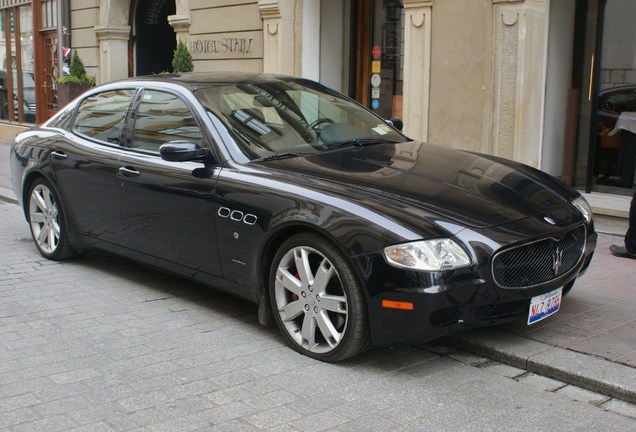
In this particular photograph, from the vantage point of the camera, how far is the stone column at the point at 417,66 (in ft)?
31.8

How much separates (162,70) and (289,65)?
6489mm

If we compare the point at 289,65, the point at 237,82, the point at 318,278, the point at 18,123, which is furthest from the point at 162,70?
the point at 318,278

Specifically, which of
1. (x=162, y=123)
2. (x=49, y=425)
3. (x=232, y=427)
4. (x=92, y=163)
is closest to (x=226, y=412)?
(x=232, y=427)

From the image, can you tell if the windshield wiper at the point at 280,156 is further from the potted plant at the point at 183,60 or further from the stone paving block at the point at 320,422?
the potted plant at the point at 183,60

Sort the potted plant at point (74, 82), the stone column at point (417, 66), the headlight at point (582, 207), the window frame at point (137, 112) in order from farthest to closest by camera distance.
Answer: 1. the potted plant at point (74, 82)
2. the stone column at point (417, 66)
3. the window frame at point (137, 112)
4. the headlight at point (582, 207)

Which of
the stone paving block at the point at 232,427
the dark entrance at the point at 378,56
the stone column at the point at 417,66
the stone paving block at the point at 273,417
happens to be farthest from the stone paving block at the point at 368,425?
the dark entrance at the point at 378,56

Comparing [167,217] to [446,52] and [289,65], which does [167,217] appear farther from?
[289,65]

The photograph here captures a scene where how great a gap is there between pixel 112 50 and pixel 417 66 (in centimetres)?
856

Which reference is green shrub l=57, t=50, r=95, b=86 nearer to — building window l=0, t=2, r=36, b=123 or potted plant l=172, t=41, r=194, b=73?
building window l=0, t=2, r=36, b=123

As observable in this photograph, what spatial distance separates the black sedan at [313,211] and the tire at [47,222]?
0.30ft

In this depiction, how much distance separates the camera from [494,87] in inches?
355

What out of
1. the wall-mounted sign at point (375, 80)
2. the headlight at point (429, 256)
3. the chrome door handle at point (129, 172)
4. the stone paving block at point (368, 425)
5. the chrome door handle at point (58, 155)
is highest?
the wall-mounted sign at point (375, 80)

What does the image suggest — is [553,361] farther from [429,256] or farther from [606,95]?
[606,95]

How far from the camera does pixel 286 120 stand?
219 inches
